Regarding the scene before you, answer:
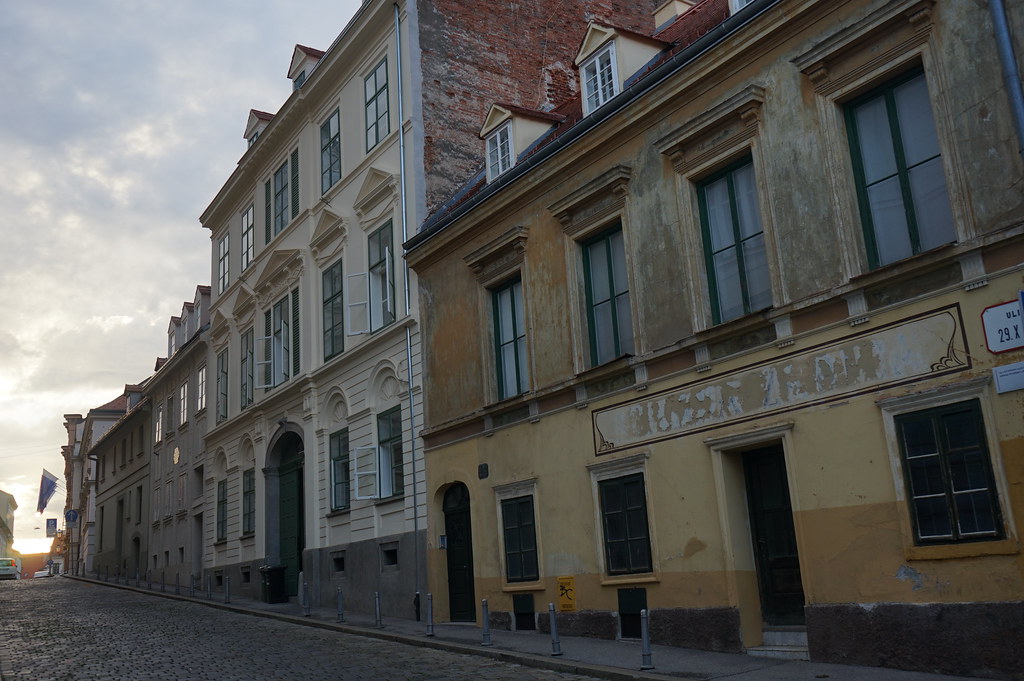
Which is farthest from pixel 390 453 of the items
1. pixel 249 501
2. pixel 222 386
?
pixel 222 386

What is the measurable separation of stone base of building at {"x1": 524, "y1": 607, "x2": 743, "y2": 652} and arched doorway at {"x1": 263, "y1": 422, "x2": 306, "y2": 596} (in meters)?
12.4

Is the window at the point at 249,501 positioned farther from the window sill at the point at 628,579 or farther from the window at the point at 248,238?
the window sill at the point at 628,579

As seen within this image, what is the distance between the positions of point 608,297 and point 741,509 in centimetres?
408

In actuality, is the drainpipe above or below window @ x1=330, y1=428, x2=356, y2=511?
above

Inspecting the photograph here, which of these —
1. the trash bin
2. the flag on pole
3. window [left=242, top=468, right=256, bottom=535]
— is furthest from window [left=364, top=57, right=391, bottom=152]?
the flag on pole

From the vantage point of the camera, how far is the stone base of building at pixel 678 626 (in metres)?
11.9

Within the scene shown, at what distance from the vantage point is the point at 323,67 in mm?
24469

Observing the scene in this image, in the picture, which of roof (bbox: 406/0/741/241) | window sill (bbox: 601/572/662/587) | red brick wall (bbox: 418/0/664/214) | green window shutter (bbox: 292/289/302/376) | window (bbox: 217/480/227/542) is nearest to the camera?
window sill (bbox: 601/572/662/587)

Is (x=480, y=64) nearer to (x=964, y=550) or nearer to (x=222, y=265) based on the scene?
(x=222, y=265)

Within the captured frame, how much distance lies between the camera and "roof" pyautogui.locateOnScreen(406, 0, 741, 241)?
594 inches

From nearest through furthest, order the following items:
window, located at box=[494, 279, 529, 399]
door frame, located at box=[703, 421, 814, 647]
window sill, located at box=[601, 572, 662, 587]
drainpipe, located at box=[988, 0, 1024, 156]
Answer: drainpipe, located at box=[988, 0, 1024, 156] < door frame, located at box=[703, 421, 814, 647] < window sill, located at box=[601, 572, 662, 587] < window, located at box=[494, 279, 529, 399]

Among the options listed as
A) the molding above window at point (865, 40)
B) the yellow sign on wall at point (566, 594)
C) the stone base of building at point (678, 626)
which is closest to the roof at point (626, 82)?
the molding above window at point (865, 40)

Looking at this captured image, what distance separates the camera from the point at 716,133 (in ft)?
42.2

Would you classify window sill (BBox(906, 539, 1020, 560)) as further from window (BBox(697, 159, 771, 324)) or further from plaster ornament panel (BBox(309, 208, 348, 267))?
plaster ornament panel (BBox(309, 208, 348, 267))
